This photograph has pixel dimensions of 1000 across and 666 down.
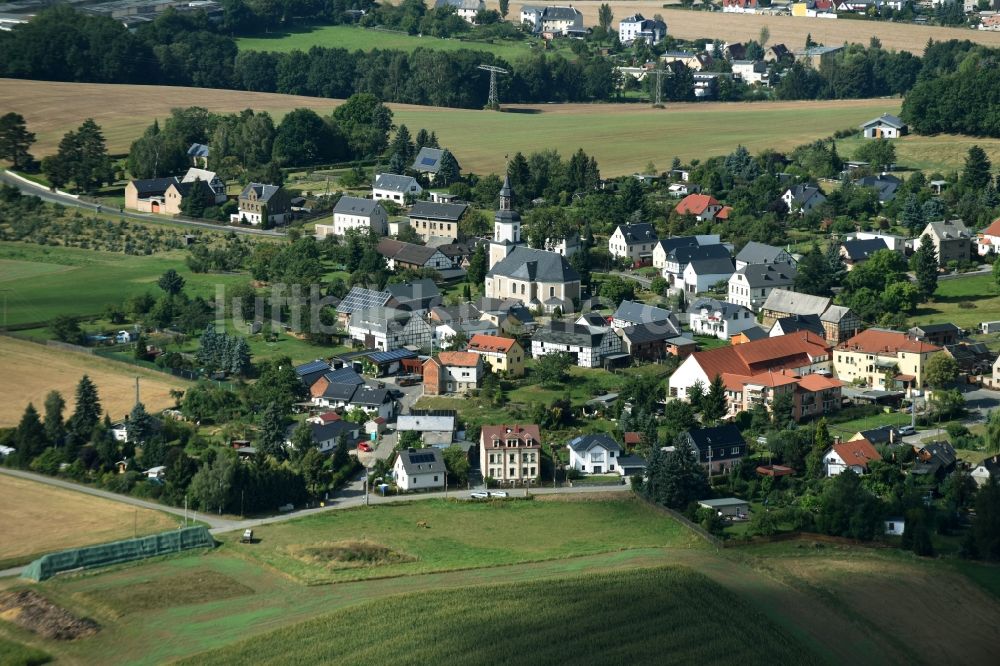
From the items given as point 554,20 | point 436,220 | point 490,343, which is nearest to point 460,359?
point 490,343

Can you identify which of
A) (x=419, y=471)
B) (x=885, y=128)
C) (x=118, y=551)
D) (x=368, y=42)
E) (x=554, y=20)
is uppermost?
(x=554, y=20)

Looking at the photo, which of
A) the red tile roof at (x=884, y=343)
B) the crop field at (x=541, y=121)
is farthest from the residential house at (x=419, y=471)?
the crop field at (x=541, y=121)

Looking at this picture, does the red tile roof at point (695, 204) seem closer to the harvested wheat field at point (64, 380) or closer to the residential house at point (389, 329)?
the residential house at point (389, 329)

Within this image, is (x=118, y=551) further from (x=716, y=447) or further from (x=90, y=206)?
(x=90, y=206)

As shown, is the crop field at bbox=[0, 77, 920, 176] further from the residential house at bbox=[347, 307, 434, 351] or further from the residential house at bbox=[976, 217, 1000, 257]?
the residential house at bbox=[347, 307, 434, 351]

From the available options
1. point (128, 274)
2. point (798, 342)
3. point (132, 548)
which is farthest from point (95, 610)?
point (128, 274)

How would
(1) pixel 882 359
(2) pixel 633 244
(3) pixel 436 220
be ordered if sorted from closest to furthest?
(1) pixel 882 359 < (2) pixel 633 244 < (3) pixel 436 220

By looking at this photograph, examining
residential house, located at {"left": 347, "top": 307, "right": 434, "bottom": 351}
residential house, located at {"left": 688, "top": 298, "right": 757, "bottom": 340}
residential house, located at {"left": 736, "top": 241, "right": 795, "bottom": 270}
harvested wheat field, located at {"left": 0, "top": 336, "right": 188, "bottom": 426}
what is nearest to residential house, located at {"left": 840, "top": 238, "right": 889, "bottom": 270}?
residential house, located at {"left": 736, "top": 241, "right": 795, "bottom": 270}
